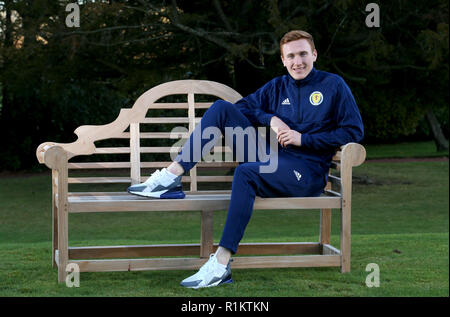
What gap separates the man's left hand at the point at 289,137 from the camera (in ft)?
12.4

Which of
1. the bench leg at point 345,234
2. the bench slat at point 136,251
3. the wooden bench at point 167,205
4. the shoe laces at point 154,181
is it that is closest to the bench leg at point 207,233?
the wooden bench at point 167,205

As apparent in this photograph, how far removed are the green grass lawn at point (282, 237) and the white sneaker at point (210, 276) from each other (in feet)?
0.14

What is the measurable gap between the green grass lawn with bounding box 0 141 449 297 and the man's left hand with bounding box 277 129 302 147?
0.78 m

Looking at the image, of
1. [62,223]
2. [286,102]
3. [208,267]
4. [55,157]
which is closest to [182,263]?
[208,267]

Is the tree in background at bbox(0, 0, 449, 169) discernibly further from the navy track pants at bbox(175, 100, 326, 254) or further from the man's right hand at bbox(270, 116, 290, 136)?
the navy track pants at bbox(175, 100, 326, 254)

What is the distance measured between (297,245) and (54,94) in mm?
6772

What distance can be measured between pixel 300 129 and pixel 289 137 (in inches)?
6.5

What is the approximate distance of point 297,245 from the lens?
4.41m

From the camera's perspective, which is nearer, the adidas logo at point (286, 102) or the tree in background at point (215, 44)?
the adidas logo at point (286, 102)

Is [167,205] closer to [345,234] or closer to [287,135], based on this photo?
[287,135]

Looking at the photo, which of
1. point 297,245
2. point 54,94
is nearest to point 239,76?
point 54,94

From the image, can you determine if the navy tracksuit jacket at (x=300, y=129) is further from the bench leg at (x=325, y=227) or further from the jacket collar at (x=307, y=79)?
the bench leg at (x=325, y=227)

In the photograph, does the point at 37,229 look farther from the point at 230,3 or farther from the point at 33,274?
the point at 230,3

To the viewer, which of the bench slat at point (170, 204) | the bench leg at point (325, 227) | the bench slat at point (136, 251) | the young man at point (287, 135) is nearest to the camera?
the young man at point (287, 135)
